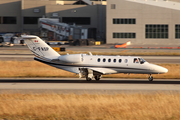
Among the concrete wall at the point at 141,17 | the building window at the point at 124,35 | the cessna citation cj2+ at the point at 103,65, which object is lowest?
the cessna citation cj2+ at the point at 103,65

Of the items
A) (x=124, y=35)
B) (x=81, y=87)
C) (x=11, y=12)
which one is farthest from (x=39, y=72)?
(x=11, y=12)

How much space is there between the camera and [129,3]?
88.7 m

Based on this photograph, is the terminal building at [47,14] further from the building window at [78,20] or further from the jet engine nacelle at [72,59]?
the jet engine nacelle at [72,59]

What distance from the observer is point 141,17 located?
8869 centimetres

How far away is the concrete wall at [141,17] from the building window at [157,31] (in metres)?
1.24

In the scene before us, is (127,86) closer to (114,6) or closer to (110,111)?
(110,111)

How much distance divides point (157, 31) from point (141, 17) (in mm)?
6628

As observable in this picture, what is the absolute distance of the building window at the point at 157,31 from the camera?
8850cm

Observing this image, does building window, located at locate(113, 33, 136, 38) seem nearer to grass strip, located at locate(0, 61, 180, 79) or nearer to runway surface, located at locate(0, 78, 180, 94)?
grass strip, located at locate(0, 61, 180, 79)

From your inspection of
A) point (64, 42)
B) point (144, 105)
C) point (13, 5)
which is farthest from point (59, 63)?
point (13, 5)

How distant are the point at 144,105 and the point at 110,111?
247cm

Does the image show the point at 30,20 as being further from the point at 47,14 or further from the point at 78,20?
the point at 78,20

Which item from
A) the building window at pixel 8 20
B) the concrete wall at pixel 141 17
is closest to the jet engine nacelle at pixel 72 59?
the concrete wall at pixel 141 17

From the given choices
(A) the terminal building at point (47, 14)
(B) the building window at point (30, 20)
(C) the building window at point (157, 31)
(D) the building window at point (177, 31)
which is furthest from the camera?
(B) the building window at point (30, 20)
